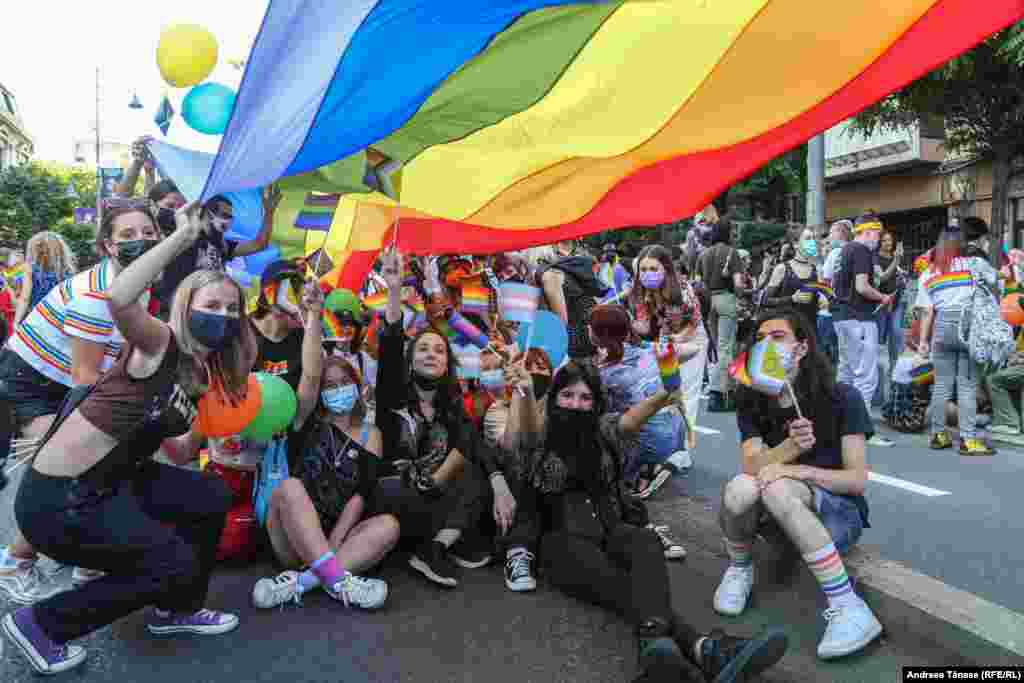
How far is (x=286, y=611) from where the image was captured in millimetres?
3734

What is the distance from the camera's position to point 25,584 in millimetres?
3785

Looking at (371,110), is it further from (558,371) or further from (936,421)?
(936,421)

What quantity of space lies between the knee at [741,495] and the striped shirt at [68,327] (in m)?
2.44

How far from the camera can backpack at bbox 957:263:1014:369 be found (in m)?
6.40

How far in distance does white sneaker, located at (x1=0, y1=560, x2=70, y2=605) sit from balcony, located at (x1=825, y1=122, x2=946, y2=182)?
20049mm

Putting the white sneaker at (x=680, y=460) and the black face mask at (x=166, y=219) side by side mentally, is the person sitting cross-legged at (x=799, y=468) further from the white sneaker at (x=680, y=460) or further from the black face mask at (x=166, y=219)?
the black face mask at (x=166, y=219)

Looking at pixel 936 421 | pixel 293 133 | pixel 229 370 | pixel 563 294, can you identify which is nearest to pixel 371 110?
pixel 293 133

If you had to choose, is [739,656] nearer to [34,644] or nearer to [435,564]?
[435,564]

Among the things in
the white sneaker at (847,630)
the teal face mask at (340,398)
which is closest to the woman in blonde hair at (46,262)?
the teal face mask at (340,398)

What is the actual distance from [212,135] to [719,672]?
11.4ft

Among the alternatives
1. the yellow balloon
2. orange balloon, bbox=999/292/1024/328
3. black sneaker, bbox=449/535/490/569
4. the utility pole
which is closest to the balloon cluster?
the yellow balloon

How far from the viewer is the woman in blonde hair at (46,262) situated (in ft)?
22.7

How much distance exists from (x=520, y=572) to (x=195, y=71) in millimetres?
2824

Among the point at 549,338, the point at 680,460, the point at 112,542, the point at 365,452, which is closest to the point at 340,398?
the point at 365,452
